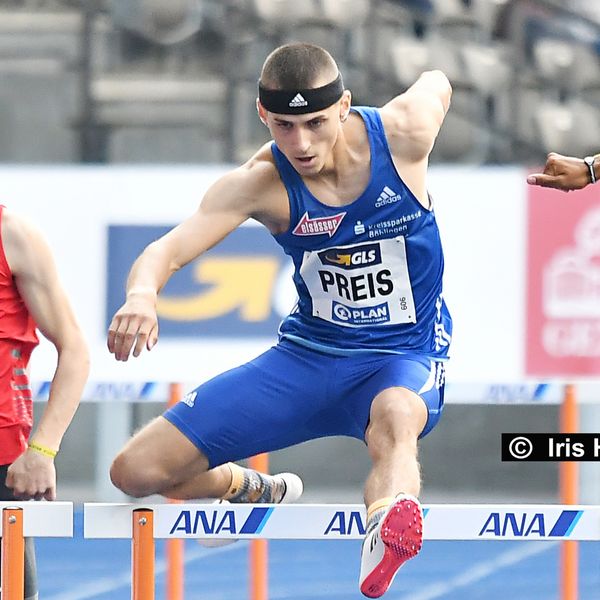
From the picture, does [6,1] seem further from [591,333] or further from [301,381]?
[301,381]

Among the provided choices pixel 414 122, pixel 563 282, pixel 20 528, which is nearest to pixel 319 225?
pixel 414 122

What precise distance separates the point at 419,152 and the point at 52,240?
327 centimetres

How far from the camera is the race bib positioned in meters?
4.31

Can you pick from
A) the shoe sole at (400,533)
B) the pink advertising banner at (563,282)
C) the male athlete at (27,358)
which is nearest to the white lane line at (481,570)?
the pink advertising banner at (563,282)

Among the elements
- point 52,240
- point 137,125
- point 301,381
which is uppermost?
point 137,125

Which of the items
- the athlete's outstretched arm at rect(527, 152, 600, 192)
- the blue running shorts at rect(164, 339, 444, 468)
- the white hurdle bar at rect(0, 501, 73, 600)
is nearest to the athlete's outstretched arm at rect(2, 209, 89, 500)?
the white hurdle bar at rect(0, 501, 73, 600)

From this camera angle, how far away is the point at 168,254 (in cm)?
408

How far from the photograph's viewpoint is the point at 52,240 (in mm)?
7184

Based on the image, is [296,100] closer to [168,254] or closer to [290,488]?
[168,254]

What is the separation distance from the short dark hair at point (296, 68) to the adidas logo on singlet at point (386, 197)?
0.37 m

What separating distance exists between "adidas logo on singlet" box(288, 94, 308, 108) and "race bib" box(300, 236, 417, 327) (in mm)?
493

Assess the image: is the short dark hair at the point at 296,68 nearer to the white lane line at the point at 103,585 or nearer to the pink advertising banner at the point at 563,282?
the white lane line at the point at 103,585

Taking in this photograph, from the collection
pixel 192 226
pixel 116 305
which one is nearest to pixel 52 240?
pixel 116 305

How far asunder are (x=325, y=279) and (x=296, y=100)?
0.63 meters
